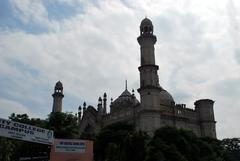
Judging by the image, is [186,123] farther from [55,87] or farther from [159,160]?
[55,87]

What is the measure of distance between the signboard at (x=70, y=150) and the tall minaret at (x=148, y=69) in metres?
18.9

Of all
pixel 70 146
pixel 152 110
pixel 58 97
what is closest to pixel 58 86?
pixel 58 97

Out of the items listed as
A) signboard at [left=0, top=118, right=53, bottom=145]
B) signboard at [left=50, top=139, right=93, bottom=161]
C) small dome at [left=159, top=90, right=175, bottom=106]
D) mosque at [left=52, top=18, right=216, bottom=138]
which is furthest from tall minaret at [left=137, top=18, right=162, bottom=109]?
signboard at [left=0, top=118, right=53, bottom=145]

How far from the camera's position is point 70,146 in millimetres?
23531

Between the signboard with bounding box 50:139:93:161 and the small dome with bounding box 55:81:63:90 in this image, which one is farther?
the small dome with bounding box 55:81:63:90

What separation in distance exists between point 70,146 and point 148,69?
73.2ft

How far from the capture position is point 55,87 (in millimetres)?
62562

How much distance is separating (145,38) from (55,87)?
2417 centimetres

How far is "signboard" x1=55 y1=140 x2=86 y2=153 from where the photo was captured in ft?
76.2

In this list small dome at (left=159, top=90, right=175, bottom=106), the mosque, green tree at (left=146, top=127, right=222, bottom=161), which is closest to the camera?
green tree at (left=146, top=127, right=222, bottom=161)

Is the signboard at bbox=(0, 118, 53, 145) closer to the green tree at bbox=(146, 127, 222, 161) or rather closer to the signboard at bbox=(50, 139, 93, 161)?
the signboard at bbox=(50, 139, 93, 161)

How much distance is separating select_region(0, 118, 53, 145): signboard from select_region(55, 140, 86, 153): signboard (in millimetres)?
2010

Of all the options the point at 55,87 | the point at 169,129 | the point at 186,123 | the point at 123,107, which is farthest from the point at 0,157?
the point at 55,87

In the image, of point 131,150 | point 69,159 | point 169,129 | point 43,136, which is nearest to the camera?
point 43,136
